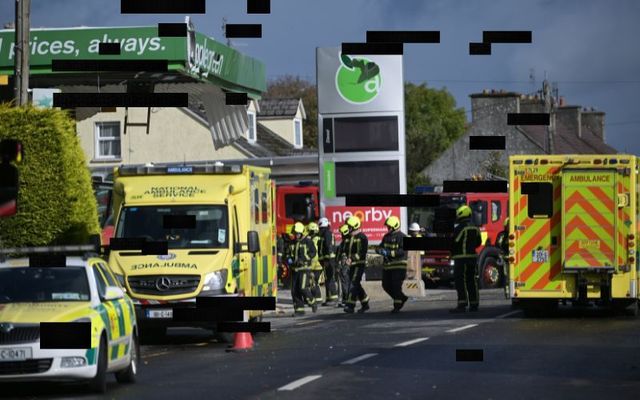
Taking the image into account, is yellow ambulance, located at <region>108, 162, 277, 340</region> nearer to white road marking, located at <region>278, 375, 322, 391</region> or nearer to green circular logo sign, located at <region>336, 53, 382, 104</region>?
white road marking, located at <region>278, 375, 322, 391</region>

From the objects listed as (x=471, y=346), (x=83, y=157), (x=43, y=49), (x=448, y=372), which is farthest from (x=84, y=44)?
(x=448, y=372)

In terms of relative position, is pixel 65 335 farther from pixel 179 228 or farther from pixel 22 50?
pixel 22 50

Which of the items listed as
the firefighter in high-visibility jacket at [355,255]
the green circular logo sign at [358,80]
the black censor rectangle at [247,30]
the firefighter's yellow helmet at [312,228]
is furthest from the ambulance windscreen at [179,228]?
the green circular logo sign at [358,80]

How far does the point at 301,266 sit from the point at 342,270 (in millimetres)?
2959

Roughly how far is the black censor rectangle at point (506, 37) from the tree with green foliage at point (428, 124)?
214 ft

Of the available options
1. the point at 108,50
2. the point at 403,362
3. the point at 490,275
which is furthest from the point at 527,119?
the point at 490,275

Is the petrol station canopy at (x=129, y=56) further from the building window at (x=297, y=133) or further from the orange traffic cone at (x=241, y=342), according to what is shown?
the building window at (x=297, y=133)

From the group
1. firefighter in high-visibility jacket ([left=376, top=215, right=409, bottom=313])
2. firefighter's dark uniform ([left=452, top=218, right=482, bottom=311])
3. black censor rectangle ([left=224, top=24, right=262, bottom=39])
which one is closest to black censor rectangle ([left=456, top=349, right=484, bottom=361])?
black censor rectangle ([left=224, top=24, right=262, bottom=39])

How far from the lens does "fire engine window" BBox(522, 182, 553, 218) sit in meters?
26.1

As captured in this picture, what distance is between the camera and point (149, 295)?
21.4m

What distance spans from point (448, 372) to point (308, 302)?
45.1 ft

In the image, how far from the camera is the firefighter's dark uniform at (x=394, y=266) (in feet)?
94.4

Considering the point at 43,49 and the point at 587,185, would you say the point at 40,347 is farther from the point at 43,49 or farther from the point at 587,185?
the point at 43,49

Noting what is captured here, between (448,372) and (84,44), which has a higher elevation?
(84,44)
